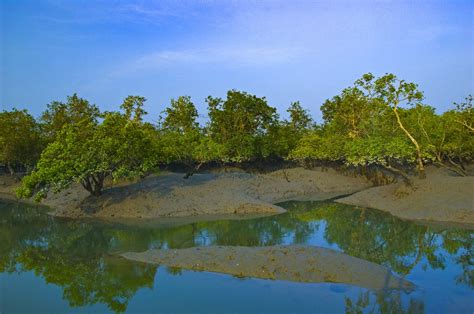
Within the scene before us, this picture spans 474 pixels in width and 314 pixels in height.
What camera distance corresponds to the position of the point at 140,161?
30.7 meters

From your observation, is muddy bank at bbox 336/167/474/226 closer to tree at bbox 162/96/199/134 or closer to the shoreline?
the shoreline

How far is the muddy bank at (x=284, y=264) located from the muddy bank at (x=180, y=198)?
10807mm

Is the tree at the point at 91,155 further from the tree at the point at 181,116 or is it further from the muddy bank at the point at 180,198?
the tree at the point at 181,116

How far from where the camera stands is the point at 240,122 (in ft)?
167

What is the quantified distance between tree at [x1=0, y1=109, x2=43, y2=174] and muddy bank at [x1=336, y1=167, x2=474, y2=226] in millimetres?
35683

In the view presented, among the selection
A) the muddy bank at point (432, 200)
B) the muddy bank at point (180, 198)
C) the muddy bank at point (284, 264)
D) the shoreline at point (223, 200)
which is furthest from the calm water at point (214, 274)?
the muddy bank at point (180, 198)

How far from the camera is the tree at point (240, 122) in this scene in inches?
1933

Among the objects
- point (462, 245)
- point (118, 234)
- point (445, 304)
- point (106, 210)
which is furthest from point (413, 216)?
point (106, 210)

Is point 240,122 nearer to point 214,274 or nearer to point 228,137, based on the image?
point 228,137

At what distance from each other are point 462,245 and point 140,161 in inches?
826

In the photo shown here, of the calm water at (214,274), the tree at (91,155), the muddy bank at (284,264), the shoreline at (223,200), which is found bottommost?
the calm water at (214,274)

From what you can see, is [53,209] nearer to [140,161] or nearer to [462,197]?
[140,161]

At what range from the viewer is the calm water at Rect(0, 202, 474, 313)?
44.5 feet

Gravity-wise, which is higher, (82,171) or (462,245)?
(82,171)
